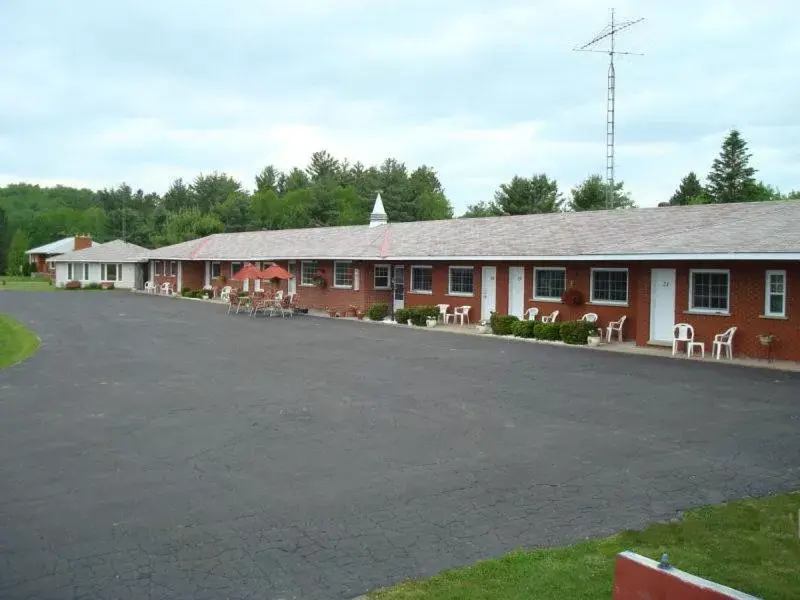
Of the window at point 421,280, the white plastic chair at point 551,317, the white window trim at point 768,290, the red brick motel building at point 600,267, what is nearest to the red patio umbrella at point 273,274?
the red brick motel building at point 600,267

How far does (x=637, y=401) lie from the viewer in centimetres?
1103

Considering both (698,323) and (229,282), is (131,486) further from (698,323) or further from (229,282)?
(229,282)

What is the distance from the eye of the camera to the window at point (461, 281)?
2595cm

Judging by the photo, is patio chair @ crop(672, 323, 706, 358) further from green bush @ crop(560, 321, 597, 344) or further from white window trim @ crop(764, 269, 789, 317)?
green bush @ crop(560, 321, 597, 344)

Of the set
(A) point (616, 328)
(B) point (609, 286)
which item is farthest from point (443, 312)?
(A) point (616, 328)

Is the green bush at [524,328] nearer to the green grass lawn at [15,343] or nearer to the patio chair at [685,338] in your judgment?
the patio chair at [685,338]

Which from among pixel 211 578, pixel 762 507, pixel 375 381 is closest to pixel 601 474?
pixel 762 507

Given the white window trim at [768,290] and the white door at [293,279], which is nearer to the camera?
the white window trim at [768,290]

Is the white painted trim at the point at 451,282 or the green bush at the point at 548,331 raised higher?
the white painted trim at the point at 451,282

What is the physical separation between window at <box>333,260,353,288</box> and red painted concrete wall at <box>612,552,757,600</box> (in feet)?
93.2

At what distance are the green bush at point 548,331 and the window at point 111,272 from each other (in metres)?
45.2

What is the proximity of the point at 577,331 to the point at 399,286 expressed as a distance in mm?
11353

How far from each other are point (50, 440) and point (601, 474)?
6.27 metres

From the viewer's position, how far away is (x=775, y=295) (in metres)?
16.4
